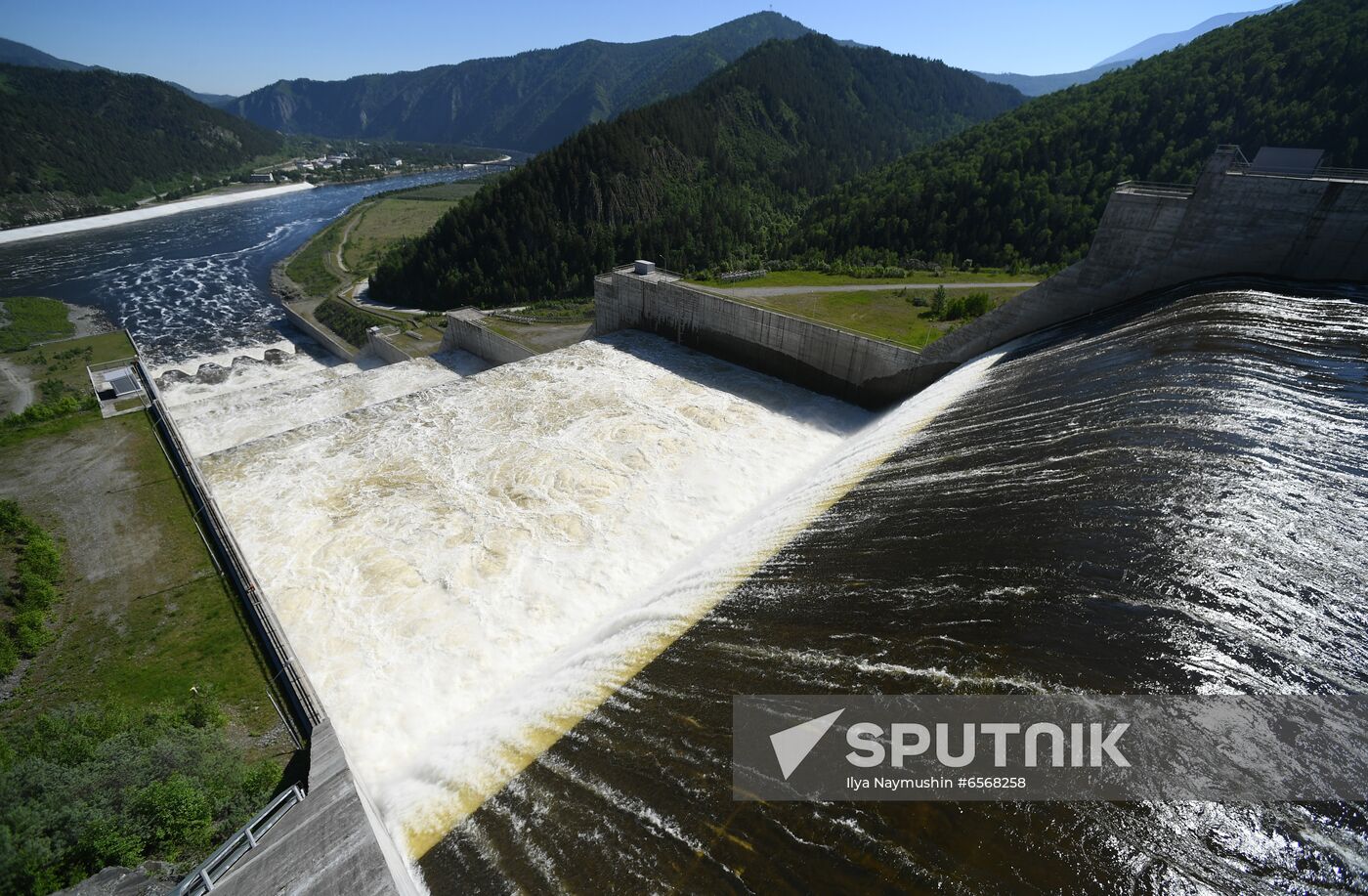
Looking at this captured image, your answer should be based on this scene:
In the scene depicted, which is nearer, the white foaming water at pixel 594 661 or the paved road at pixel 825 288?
the white foaming water at pixel 594 661

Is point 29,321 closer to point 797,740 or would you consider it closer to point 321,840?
point 321,840

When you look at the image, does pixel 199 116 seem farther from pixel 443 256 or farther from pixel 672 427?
pixel 672 427

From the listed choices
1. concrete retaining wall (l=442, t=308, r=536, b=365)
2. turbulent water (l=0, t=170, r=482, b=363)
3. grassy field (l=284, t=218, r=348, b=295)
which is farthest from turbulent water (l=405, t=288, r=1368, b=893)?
grassy field (l=284, t=218, r=348, b=295)

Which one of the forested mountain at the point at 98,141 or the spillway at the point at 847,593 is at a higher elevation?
the forested mountain at the point at 98,141

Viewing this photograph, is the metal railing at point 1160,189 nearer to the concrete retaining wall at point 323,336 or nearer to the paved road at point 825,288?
the paved road at point 825,288

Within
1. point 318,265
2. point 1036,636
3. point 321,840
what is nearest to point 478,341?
point 321,840

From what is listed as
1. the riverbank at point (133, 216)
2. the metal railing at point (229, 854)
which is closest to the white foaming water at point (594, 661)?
the metal railing at point (229, 854)
